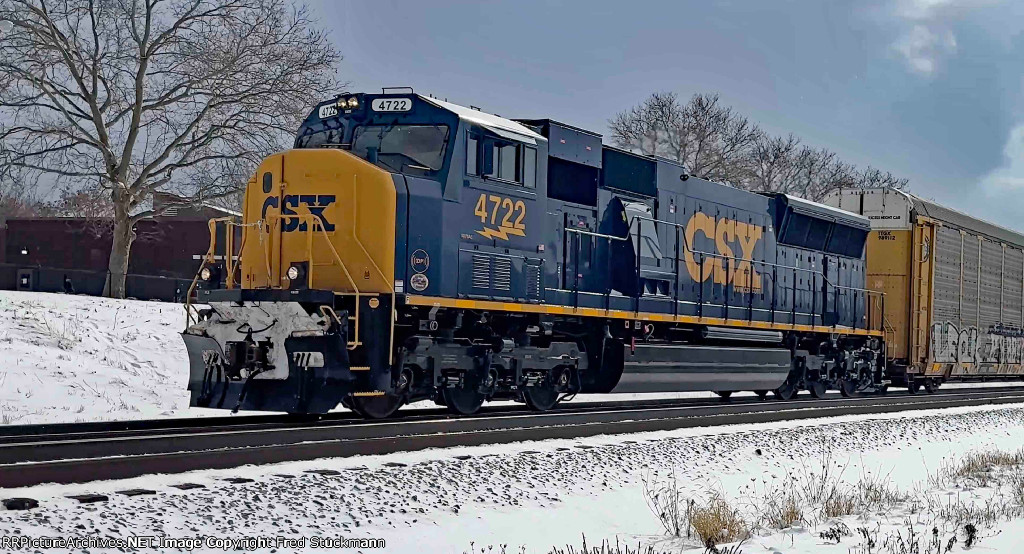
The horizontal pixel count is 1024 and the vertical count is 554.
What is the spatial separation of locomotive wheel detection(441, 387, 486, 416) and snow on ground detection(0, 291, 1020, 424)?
376 centimetres

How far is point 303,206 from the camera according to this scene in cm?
1145

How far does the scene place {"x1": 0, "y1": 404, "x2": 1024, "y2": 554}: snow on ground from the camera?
625 centimetres

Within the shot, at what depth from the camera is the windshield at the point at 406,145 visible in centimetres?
1166

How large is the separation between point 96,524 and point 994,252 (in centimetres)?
2526

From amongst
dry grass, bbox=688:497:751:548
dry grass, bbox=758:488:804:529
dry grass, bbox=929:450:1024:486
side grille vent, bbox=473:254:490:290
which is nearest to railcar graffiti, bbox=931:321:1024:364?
dry grass, bbox=929:450:1024:486

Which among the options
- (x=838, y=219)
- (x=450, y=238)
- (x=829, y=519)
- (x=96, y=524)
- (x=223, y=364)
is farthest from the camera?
(x=838, y=219)

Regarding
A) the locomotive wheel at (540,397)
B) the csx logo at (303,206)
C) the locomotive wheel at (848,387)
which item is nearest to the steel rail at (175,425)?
the locomotive wheel at (540,397)

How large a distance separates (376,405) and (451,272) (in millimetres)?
1816

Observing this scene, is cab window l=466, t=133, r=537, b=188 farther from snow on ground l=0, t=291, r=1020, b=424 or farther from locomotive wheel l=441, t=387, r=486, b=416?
snow on ground l=0, t=291, r=1020, b=424

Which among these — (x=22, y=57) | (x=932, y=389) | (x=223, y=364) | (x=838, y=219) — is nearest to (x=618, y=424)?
(x=223, y=364)

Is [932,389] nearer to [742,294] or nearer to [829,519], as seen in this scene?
[742,294]

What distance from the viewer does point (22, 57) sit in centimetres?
2662

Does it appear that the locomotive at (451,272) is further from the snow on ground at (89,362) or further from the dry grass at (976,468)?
the dry grass at (976,468)

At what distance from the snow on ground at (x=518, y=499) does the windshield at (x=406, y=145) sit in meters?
3.59
